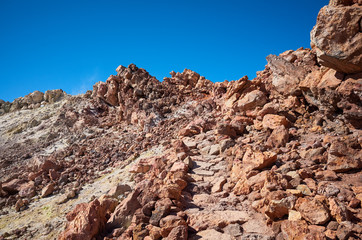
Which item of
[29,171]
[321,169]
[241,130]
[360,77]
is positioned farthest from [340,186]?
[29,171]

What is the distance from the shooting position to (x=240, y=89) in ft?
53.2

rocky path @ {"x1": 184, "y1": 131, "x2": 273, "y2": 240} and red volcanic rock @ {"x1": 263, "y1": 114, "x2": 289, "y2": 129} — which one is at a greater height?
red volcanic rock @ {"x1": 263, "y1": 114, "x2": 289, "y2": 129}

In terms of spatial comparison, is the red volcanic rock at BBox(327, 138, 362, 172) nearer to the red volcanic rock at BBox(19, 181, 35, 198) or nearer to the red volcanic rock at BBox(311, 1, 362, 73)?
the red volcanic rock at BBox(311, 1, 362, 73)

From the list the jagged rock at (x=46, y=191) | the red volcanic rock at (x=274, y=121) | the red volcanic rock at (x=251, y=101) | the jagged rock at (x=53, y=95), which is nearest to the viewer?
the red volcanic rock at (x=274, y=121)

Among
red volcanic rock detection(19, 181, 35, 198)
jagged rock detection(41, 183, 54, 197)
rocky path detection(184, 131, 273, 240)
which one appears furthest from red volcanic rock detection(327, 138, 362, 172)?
red volcanic rock detection(19, 181, 35, 198)

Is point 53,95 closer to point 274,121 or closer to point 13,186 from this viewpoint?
point 13,186

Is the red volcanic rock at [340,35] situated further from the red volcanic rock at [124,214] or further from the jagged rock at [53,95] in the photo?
the jagged rock at [53,95]

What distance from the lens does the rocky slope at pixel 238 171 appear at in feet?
18.5

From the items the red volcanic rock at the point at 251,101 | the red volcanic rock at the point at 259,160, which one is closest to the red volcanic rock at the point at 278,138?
the red volcanic rock at the point at 259,160

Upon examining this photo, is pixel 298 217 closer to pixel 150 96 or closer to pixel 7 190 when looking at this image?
pixel 7 190

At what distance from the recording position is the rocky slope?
5.62m

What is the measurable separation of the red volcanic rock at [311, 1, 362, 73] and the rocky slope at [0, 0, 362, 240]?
4cm

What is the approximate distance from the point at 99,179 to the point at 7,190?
19.3ft

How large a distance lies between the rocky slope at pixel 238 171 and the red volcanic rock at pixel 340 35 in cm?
4
